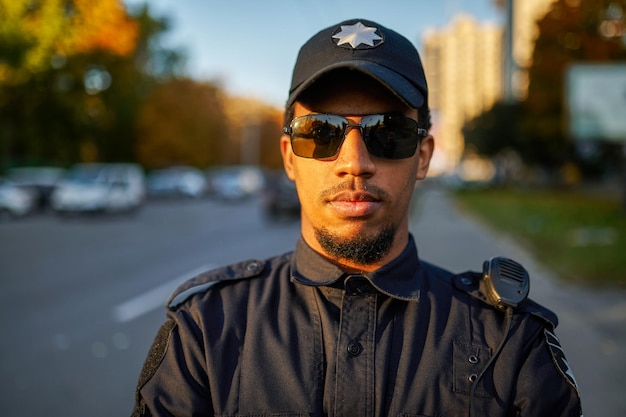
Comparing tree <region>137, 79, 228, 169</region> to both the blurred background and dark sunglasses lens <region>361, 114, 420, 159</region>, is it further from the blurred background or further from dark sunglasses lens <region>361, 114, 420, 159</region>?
dark sunglasses lens <region>361, 114, 420, 159</region>

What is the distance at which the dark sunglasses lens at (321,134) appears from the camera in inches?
72.2

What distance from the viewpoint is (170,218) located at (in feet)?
78.2

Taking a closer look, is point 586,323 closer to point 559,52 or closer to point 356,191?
point 356,191

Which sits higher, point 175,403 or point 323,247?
point 323,247

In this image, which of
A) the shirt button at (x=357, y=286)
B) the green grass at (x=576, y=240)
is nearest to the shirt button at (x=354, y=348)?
the shirt button at (x=357, y=286)

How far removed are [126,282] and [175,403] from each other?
828cm

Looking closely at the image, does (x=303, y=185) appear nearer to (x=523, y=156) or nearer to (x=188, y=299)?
(x=188, y=299)

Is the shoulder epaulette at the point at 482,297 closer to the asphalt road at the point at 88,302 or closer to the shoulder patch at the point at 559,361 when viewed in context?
the shoulder patch at the point at 559,361

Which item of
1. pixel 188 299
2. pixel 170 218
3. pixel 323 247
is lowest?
pixel 170 218

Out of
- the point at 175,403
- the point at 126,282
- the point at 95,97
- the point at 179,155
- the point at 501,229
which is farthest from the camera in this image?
the point at 179,155

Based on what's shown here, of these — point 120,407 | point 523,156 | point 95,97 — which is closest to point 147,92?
point 95,97

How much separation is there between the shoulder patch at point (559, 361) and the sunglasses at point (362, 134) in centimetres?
63

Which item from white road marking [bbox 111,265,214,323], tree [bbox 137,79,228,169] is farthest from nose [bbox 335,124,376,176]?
tree [bbox 137,79,228,169]

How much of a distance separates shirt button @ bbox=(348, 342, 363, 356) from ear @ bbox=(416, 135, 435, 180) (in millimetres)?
611
